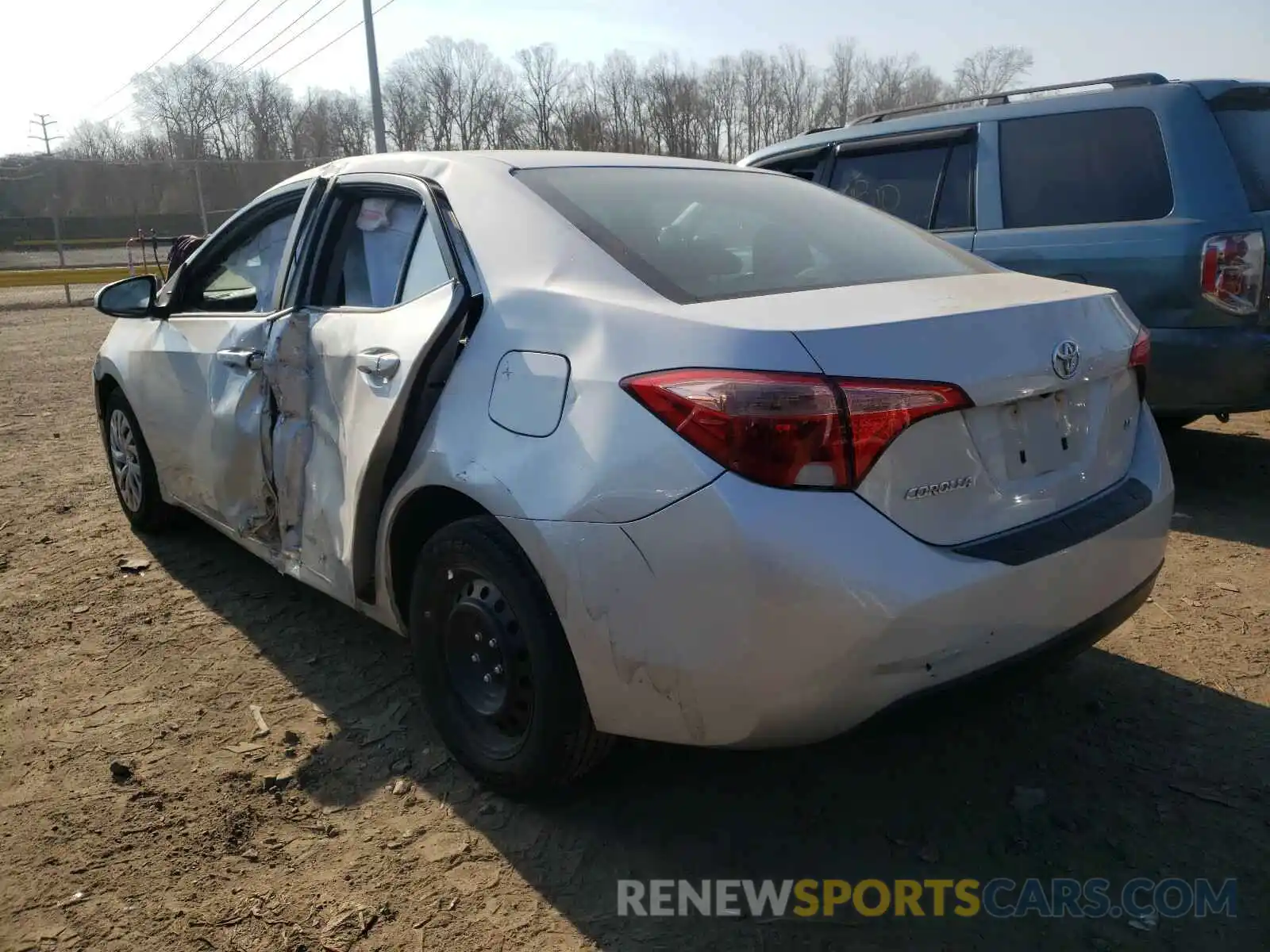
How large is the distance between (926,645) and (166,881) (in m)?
1.80

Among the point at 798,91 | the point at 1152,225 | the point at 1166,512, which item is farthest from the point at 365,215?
the point at 798,91

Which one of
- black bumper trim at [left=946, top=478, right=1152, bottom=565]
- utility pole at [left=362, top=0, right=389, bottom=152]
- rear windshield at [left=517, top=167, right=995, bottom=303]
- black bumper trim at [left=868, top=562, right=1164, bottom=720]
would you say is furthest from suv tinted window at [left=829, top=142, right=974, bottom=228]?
utility pole at [left=362, top=0, right=389, bottom=152]

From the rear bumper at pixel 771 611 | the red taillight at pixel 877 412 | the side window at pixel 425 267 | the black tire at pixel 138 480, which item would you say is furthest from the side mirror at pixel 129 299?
the red taillight at pixel 877 412

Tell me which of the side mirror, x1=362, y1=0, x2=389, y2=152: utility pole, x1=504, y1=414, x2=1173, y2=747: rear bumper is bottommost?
x1=504, y1=414, x2=1173, y2=747: rear bumper

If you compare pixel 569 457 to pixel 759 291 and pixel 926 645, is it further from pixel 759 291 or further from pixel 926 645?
pixel 926 645

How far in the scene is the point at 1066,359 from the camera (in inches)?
87.5

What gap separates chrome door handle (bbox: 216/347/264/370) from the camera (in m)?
3.24

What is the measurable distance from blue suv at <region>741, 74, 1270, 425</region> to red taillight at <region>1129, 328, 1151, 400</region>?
2.11 m

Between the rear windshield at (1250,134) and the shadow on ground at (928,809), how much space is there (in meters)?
2.53

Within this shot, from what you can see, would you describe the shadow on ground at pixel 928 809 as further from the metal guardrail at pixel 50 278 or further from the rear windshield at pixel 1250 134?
the metal guardrail at pixel 50 278

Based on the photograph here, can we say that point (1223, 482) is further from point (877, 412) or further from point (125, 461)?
point (125, 461)

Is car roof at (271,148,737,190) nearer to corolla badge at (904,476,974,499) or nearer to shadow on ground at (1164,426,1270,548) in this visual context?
corolla badge at (904,476,974,499)

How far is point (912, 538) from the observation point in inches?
76.7

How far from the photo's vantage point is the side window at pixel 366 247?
2.91 m
